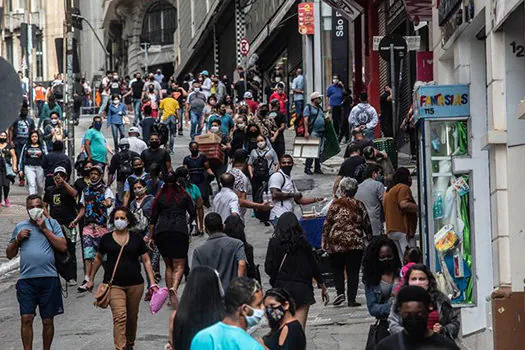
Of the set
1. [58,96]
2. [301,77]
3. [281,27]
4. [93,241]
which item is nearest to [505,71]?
[93,241]

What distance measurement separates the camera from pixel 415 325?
29.0 feet

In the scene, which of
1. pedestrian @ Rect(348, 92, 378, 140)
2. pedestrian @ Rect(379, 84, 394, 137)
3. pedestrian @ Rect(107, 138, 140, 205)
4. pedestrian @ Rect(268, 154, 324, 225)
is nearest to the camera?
pedestrian @ Rect(268, 154, 324, 225)

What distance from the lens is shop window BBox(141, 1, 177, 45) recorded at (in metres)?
84.1

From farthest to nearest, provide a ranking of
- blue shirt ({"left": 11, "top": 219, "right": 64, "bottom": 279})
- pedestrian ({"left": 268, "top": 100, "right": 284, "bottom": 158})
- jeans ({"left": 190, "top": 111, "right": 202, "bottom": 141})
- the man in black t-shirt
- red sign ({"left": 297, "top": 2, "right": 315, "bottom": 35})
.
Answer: red sign ({"left": 297, "top": 2, "right": 315, "bottom": 35})
jeans ({"left": 190, "top": 111, "right": 202, "bottom": 141})
pedestrian ({"left": 268, "top": 100, "right": 284, "bottom": 158})
the man in black t-shirt
blue shirt ({"left": 11, "top": 219, "right": 64, "bottom": 279})

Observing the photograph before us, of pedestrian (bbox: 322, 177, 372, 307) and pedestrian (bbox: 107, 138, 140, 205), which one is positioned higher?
pedestrian (bbox: 107, 138, 140, 205)

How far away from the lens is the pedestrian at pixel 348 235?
671 inches

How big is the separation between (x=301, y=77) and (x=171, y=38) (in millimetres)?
45476

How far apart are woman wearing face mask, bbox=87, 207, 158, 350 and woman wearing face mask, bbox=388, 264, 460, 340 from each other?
4.20 metres

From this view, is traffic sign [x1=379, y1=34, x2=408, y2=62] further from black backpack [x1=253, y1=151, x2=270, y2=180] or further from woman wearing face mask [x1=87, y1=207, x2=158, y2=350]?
woman wearing face mask [x1=87, y1=207, x2=158, y2=350]

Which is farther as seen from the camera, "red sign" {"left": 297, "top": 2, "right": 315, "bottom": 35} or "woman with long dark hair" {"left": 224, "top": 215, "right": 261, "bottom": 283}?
"red sign" {"left": 297, "top": 2, "right": 315, "bottom": 35}

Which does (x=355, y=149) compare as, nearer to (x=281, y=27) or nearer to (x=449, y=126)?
(x=449, y=126)

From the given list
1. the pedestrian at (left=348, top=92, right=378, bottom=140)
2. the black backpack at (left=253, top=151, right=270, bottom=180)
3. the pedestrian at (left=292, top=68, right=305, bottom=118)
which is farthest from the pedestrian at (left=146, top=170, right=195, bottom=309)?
the pedestrian at (left=292, top=68, right=305, bottom=118)

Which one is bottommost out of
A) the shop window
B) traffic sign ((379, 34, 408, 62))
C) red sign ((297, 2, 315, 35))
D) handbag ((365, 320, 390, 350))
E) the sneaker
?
the sneaker

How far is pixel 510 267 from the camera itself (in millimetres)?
13914
